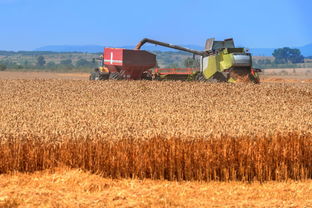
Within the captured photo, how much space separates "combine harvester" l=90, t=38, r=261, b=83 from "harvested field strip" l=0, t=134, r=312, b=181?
557 inches

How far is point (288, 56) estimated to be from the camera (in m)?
156

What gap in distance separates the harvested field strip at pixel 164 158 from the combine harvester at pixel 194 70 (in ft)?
46.4

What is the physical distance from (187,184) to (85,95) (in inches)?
409

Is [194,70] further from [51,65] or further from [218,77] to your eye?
[51,65]

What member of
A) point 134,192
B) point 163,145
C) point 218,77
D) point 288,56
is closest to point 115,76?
point 218,77

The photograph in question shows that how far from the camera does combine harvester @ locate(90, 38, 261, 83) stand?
23.6m

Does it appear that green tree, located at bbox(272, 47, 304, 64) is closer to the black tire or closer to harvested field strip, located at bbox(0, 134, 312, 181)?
the black tire

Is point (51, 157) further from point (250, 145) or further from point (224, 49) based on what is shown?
point (224, 49)

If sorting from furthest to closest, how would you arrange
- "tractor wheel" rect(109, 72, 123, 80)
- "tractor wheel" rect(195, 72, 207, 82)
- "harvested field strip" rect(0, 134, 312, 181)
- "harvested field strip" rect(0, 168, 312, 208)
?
"tractor wheel" rect(195, 72, 207, 82)
"tractor wheel" rect(109, 72, 123, 80)
"harvested field strip" rect(0, 134, 312, 181)
"harvested field strip" rect(0, 168, 312, 208)

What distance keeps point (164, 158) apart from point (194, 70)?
17.4 metres

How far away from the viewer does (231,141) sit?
9.38m

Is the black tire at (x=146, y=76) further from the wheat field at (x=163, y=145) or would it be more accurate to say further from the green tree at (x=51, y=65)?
the green tree at (x=51, y=65)

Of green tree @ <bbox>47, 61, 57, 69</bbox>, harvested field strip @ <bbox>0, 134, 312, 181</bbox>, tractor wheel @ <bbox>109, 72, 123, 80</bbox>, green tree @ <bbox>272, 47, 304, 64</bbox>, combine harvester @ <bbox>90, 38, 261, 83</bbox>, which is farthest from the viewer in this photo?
green tree @ <bbox>272, 47, 304, 64</bbox>

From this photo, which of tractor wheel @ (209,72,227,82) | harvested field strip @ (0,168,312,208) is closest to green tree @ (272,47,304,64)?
tractor wheel @ (209,72,227,82)
